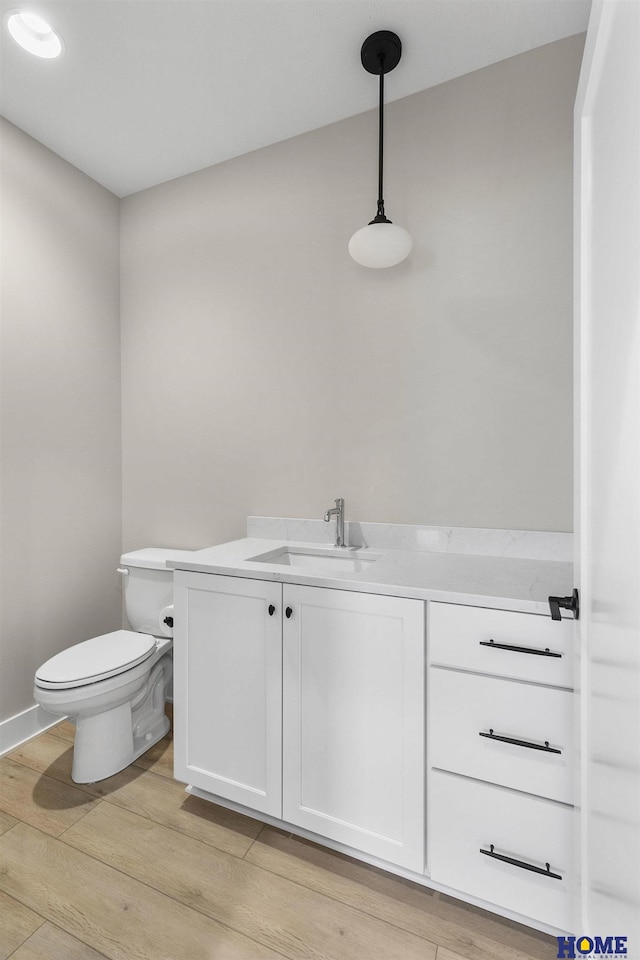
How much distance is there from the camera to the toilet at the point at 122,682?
1.65 metres

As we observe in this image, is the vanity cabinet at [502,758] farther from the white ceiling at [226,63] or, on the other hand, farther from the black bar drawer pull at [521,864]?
the white ceiling at [226,63]

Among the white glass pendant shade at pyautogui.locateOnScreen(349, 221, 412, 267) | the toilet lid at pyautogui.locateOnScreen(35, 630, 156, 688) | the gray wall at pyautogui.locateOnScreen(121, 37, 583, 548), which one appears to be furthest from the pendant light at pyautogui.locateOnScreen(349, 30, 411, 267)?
the toilet lid at pyautogui.locateOnScreen(35, 630, 156, 688)

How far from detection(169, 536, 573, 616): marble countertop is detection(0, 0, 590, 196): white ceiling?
5.71 ft

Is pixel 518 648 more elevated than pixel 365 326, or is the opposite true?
pixel 365 326

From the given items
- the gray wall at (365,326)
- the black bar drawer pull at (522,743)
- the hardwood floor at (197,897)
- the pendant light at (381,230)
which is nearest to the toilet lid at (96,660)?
the hardwood floor at (197,897)

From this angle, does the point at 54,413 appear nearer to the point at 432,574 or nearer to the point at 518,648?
the point at 432,574

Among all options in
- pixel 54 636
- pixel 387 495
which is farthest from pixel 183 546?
pixel 387 495

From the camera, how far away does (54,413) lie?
214 cm

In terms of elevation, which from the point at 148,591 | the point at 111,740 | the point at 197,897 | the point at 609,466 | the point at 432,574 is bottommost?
the point at 197,897

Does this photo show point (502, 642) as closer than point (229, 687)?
Yes

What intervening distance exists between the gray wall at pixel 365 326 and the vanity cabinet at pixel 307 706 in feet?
2.02

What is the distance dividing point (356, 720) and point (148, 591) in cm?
123

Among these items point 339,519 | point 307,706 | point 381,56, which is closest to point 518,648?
point 307,706

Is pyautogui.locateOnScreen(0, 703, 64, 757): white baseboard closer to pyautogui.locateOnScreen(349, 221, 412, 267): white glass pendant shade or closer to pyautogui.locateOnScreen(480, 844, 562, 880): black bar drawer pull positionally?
pyautogui.locateOnScreen(480, 844, 562, 880): black bar drawer pull
